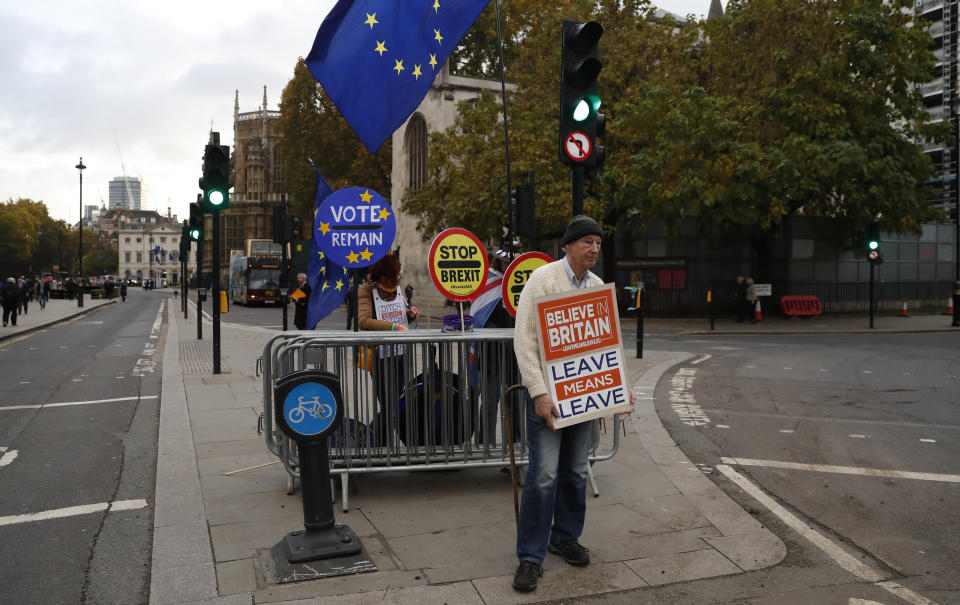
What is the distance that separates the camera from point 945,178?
47094 mm

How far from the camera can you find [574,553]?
12.9 feet

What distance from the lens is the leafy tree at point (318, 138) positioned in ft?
139

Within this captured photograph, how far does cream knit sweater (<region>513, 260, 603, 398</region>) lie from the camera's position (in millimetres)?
3799

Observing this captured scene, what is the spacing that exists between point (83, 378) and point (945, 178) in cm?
5070

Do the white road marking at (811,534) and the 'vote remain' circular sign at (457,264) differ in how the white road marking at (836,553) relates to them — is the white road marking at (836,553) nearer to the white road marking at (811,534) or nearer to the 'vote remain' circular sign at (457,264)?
the white road marking at (811,534)

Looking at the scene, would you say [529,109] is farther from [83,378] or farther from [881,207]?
[83,378]

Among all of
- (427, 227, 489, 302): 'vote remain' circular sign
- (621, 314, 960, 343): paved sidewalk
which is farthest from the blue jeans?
(621, 314, 960, 343): paved sidewalk

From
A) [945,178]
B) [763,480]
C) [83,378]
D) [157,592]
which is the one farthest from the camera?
[945,178]

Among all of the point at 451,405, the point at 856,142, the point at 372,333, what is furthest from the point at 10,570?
the point at 856,142

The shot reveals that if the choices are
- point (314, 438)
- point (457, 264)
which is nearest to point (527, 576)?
point (314, 438)

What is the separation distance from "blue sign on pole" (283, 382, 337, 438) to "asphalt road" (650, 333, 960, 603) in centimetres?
240

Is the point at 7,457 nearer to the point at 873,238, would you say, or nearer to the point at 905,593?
the point at 905,593

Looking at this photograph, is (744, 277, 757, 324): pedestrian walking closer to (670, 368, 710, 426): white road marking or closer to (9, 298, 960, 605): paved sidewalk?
(670, 368, 710, 426): white road marking

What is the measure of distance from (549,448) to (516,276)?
8.63ft
